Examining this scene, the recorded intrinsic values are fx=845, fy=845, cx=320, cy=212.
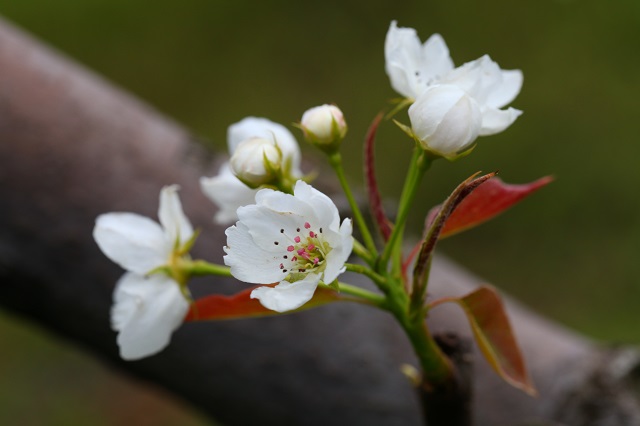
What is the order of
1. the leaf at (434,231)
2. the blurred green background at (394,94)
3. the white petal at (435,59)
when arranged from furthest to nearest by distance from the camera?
the blurred green background at (394,94), the white petal at (435,59), the leaf at (434,231)

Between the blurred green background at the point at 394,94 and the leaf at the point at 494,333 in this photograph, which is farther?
the blurred green background at the point at 394,94

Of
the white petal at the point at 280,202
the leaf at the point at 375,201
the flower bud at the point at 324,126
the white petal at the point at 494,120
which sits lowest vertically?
the leaf at the point at 375,201

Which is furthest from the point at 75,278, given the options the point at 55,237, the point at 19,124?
the point at 19,124

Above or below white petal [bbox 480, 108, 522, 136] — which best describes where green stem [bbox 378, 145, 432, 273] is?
below

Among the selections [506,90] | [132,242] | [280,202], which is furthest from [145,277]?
[506,90]

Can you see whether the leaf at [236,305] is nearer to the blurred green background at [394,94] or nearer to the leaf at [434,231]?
the leaf at [434,231]

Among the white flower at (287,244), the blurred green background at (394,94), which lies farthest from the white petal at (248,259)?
the blurred green background at (394,94)

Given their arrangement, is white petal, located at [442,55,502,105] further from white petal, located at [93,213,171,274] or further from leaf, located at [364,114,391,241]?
white petal, located at [93,213,171,274]

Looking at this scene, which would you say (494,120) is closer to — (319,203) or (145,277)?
(319,203)

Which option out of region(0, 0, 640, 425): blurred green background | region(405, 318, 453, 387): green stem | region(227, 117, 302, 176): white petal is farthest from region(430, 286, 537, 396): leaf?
region(0, 0, 640, 425): blurred green background
